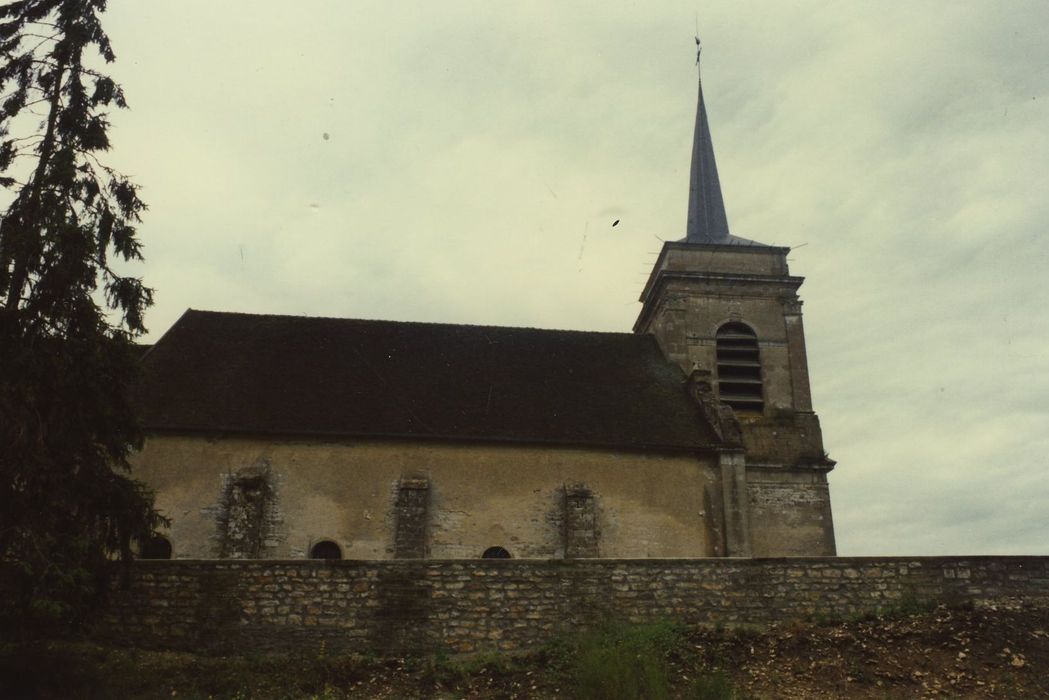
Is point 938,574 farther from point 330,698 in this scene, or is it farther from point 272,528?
point 272,528

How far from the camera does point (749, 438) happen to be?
24.8 meters

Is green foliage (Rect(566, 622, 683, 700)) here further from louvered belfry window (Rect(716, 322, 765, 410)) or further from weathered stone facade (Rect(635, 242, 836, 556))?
louvered belfry window (Rect(716, 322, 765, 410))

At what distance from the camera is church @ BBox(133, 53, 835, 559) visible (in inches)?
803

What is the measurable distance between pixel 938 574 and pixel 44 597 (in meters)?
14.2

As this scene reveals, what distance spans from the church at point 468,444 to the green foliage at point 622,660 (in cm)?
624

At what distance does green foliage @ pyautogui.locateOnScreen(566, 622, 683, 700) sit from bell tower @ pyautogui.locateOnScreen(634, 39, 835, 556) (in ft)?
30.5

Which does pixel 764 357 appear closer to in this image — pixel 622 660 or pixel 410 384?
pixel 410 384

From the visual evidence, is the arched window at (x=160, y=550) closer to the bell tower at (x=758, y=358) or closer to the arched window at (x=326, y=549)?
the arched window at (x=326, y=549)

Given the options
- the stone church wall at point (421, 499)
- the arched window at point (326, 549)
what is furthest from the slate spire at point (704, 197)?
the arched window at point (326, 549)

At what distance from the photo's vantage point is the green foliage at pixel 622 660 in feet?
38.9

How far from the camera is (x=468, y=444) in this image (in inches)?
844

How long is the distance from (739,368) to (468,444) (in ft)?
31.3

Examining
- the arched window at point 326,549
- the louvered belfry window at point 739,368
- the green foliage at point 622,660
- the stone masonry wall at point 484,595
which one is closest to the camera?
the green foliage at point 622,660

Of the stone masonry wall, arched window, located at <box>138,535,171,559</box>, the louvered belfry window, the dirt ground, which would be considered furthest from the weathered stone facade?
arched window, located at <box>138,535,171,559</box>
